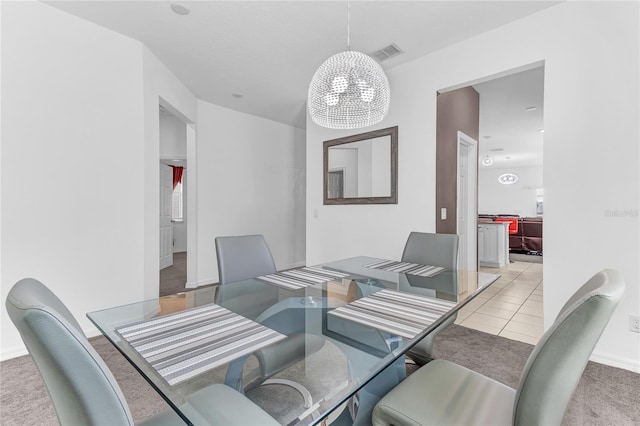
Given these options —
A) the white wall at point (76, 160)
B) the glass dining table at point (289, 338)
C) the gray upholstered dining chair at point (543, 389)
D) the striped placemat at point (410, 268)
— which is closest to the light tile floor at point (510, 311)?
the striped placemat at point (410, 268)

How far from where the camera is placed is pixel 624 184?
76.2 inches

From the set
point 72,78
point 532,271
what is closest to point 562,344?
point 72,78

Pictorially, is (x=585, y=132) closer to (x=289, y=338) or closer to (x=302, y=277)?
(x=302, y=277)

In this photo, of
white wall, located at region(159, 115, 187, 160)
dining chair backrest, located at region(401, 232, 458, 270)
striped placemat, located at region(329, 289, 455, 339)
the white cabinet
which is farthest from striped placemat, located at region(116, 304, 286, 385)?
the white cabinet

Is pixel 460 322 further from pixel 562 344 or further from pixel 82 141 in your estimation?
Result: pixel 82 141

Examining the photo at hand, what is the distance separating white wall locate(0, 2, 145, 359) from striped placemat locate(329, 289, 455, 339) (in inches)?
90.5

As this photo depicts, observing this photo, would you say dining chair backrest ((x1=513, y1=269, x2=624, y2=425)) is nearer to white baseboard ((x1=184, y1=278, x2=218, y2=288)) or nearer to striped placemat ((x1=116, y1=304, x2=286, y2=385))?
striped placemat ((x1=116, y1=304, x2=286, y2=385))

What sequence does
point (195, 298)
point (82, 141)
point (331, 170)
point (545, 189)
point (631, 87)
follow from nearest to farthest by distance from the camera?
point (195, 298), point (631, 87), point (545, 189), point (82, 141), point (331, 170)

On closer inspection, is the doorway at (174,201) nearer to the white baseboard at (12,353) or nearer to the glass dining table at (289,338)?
the white baseboard at (12,353)

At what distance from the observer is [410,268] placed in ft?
6.66

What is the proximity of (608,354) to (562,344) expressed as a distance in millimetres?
2028

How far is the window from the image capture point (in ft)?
25.1

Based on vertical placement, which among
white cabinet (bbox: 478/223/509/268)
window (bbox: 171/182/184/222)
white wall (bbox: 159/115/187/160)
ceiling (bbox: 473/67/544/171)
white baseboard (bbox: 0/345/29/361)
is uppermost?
ceiling (bbox: 473/67/544/171)

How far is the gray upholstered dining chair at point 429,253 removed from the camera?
1.96m
